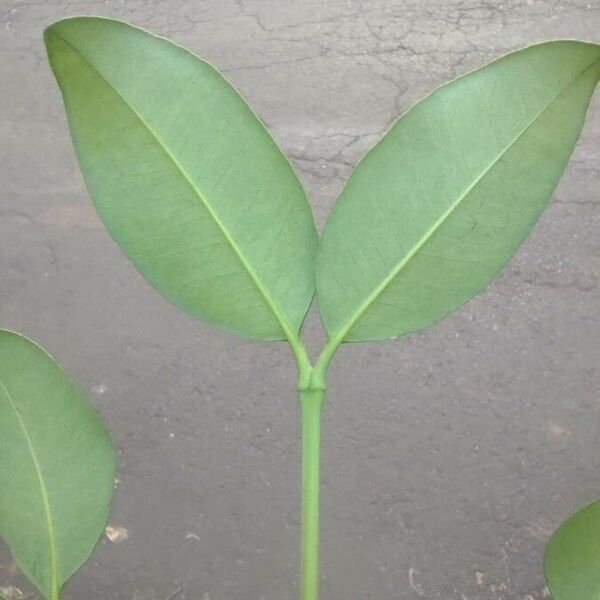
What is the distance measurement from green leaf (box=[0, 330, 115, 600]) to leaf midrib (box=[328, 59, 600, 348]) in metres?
0.12

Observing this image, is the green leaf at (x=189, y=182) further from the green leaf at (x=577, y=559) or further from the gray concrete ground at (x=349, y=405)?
the gray concrete ground at (x=349, y=405)

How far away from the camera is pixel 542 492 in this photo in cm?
140

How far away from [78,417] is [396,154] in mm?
183

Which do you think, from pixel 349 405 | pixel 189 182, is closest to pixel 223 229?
pixel 189 182

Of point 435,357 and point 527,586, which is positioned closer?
point 527,586

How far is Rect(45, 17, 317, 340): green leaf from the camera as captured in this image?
1.05 feet

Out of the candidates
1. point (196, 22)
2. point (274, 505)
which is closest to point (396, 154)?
point (274, 505)

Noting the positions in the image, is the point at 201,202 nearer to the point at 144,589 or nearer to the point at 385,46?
the point at 144,589

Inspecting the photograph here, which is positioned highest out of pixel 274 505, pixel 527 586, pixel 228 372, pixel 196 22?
pixel 196 22

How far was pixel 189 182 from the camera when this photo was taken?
331 millimetres

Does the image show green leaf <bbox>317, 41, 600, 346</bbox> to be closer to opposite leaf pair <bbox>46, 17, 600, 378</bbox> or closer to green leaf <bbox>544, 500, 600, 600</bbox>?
opposite leaf pair <bbox>46, 17, 600, 378</bbox>

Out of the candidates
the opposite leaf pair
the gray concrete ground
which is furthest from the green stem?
the gray concrete ground

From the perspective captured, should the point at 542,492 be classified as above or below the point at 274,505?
below

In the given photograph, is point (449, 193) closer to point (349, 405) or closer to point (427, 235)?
point (427, 235)
